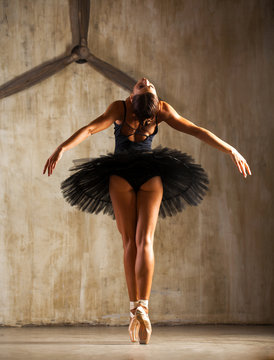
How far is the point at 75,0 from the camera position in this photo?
4363mm

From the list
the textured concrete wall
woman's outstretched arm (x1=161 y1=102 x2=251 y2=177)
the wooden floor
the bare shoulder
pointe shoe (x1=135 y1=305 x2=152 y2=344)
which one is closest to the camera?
the wooden floor

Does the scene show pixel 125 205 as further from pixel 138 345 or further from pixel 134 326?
pixel 138 345

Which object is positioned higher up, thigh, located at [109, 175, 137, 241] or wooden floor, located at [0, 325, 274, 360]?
thigh, located at [109, 175, 137, 241]

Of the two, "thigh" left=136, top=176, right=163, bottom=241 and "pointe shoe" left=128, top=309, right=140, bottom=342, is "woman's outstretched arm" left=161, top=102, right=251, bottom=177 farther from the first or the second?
"pointe shoe" left=128, top=309, right=140, bottom=342

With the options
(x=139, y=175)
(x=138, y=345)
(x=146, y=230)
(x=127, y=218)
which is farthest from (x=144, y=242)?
(x=138, y=345)

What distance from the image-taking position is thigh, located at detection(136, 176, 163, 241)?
283 centimetres

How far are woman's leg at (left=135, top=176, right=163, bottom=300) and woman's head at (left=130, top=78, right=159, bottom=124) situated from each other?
399 mm

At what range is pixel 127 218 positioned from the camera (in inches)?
114

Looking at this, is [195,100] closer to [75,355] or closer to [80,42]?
[80,42]

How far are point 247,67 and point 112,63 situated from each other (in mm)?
1285

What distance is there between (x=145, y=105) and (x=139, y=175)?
17.2 inches

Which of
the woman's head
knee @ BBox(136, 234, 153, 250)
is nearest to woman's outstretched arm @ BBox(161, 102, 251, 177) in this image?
the woman's head

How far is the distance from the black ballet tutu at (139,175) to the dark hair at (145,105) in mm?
225

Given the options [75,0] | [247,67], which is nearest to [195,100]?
[247,67]
